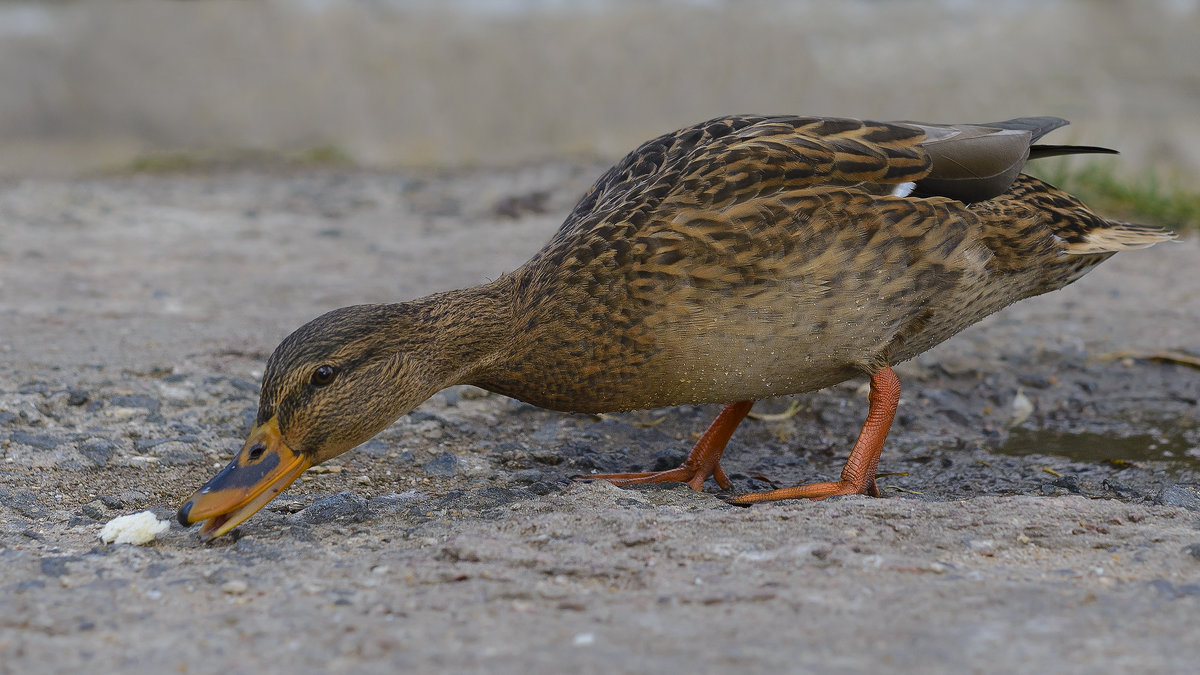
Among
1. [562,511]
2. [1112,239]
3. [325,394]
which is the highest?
[1112,239]

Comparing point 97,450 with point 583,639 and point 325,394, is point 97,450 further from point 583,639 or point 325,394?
point 583,639

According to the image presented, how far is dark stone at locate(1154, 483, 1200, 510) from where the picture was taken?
3.47 meters

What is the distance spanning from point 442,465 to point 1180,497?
2306 mm

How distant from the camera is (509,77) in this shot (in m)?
13.3

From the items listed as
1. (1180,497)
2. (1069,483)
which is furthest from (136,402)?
(1180,497)

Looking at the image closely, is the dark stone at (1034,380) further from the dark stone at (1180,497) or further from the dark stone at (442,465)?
the dark stone at (442,465)

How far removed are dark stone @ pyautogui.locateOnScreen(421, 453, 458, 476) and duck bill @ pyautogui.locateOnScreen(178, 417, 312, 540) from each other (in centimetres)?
65

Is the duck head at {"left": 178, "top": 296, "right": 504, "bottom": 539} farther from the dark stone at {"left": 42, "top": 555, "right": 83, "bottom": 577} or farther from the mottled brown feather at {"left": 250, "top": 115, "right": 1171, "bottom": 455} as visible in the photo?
the dark stone at {"left": 42, "top": 555, "right": 83, "bottom": 577}

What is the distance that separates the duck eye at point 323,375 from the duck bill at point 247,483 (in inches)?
6.0

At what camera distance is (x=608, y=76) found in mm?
13070

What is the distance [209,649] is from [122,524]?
0.97 metres

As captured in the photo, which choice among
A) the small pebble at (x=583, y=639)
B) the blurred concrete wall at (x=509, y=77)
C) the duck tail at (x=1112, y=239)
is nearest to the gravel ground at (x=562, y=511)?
the small pebble at (x=583, y=639)

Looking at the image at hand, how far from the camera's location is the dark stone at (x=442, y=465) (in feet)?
12.8

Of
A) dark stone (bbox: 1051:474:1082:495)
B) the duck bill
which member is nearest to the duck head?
the duck bill
